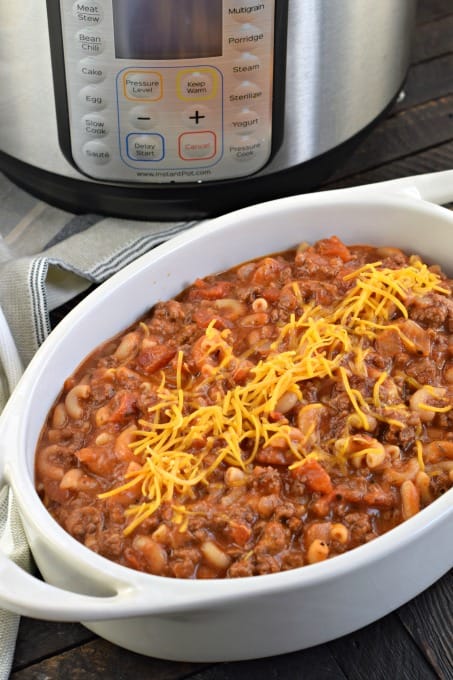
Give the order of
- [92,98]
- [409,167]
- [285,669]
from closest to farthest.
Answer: [285,669] → [92,98] → [409,167]

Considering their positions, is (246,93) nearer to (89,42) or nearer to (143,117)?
(143,117)

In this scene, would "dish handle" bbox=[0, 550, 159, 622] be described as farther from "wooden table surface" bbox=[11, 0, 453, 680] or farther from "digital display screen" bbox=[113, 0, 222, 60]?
"digital display screen" bbox=[113, 0, 222, 60]

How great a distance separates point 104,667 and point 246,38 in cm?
119

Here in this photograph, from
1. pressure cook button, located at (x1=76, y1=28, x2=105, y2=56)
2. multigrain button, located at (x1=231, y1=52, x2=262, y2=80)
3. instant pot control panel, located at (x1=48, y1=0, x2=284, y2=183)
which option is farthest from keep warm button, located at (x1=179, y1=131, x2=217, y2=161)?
pressure cook button, located at (x1=76, y1=28, x2=105, y2=56)

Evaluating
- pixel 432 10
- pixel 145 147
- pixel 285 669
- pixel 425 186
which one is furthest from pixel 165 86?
pixel 432 10

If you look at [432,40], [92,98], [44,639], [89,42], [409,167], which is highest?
[89,42]

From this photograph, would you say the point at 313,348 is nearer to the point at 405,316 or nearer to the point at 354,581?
the point at 405,316

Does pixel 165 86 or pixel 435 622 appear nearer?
pixel 435 622

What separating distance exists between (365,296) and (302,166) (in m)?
0.46

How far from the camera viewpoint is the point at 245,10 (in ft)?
6.12

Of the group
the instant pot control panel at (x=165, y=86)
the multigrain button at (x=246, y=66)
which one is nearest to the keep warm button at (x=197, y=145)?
the instant pot control panel at (x=165, y=86)

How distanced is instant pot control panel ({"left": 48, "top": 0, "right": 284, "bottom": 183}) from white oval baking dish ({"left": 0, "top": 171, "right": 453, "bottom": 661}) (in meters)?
0.19

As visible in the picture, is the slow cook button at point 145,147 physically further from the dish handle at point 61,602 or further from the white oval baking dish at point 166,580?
the dish handle at point 61,602

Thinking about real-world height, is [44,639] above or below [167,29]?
below
